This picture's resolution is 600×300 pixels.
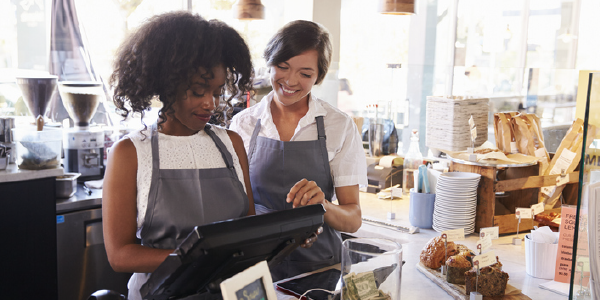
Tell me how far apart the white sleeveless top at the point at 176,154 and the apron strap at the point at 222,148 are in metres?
0.01

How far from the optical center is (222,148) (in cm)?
158

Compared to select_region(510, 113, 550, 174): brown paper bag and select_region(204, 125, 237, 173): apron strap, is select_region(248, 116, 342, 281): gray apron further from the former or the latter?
select_region(510, 113, 550, 174): brown paper bag

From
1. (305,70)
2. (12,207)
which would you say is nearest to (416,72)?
(305,70)

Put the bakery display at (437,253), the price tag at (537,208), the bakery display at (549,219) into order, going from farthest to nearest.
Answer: the price tag at (537,208)
the bakery display at (549,219)
the bakery display at (437,253)

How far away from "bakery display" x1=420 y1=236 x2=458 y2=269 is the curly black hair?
997mm

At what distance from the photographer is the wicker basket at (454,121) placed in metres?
2.40

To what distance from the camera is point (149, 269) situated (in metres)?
1.32

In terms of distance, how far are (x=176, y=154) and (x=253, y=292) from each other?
2.29 ft

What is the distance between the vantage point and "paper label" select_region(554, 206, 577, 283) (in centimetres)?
171

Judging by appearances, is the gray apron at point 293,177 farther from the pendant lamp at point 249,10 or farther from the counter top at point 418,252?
the pendant lamp at point 249,10

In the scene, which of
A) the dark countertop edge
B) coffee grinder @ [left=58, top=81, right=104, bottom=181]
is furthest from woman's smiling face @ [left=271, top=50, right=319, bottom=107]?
coffee grinder @ [left=58, top=81, right=104, bottom=181]

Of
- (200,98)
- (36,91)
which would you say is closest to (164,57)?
(200,98)

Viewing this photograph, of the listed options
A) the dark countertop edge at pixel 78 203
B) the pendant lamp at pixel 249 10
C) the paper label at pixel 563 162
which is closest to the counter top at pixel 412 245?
the dark countertop edge at pixel 78 203

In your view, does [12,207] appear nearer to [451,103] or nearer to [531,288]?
[451,103]
